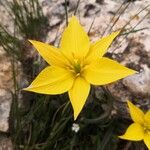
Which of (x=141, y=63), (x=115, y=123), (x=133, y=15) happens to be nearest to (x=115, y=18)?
(x=133, y=15)

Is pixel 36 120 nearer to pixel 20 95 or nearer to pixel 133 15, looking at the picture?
pixel 20 95

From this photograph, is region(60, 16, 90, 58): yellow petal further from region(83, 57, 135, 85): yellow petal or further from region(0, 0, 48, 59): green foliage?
region(0, 0, 48, 59): green foliage

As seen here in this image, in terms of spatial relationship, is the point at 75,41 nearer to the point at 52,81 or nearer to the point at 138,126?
the point at 52,81

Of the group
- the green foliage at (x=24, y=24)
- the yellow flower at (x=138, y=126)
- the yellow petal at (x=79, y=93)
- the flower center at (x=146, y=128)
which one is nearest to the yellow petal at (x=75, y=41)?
the yellow petal at (x=79, y=93)

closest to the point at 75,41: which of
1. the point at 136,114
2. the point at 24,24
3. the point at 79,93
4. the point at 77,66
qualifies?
the point at 77,66

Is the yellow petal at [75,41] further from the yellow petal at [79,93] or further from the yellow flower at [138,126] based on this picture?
the yellow flower at [138,126]
